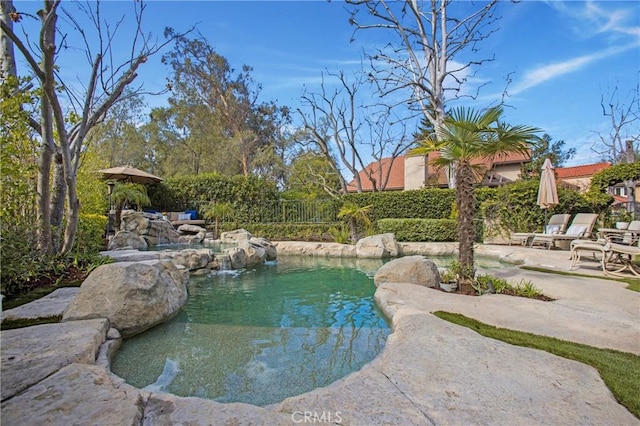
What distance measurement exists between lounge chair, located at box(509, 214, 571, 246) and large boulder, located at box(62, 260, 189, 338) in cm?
1102

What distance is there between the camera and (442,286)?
580 centimetres

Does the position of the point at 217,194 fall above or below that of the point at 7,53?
below

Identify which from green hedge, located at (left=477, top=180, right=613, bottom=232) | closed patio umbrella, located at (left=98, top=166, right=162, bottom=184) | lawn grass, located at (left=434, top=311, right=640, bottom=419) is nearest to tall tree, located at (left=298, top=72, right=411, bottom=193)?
green hedge, located at (left=477, top=180, right=613, bottom=232)

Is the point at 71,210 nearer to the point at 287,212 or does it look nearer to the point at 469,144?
the point at 469,144

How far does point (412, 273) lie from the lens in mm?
5578

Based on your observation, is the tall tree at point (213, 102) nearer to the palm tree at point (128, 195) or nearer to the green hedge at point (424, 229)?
the palm tree at point (128, 195)

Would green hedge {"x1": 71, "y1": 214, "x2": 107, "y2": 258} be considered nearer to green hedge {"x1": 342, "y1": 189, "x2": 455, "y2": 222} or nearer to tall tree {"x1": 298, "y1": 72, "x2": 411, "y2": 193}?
green hedge {"x1": 342, "y1": 189, "x2": 455, "y2": 222}

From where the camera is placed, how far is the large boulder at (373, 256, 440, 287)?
554 cm

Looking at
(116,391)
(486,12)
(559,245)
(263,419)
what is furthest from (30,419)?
(486,12)

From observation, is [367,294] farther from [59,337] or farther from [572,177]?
[572,177]

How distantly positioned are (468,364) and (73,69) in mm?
8532

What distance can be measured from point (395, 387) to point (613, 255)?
7348 mm

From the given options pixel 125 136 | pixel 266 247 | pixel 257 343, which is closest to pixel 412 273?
pixel 257 343

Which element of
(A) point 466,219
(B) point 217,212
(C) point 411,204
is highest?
(C) point 411,204
